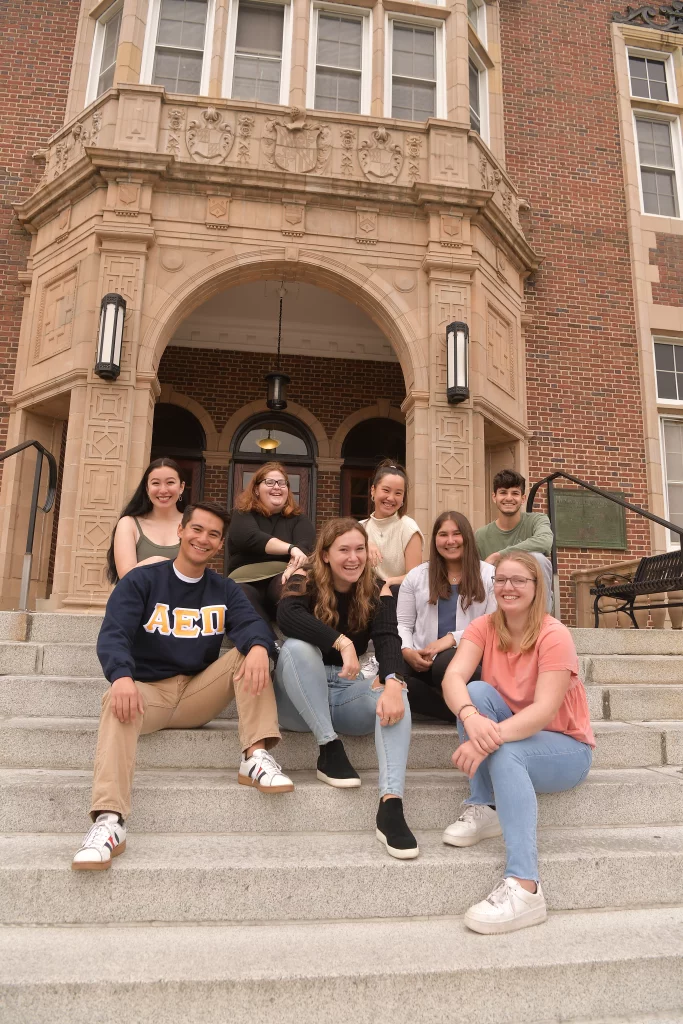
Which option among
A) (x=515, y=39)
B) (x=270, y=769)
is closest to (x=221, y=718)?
(x=270, y=769)

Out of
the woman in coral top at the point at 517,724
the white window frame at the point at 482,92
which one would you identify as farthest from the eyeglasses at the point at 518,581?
the white window frame at the point at 482,92

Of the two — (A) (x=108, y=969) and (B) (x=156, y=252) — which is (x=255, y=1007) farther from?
(B) (x=156, y=252)

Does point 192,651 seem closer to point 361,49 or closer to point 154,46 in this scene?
point 154,46

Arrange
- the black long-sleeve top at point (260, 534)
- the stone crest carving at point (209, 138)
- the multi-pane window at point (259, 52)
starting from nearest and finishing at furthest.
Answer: the black long-sleeve top at point (260, 534)
the stone crest carving at point (209, 138)
the multi-pane window at point (259, 52)

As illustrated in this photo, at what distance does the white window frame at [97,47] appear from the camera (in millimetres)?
9109

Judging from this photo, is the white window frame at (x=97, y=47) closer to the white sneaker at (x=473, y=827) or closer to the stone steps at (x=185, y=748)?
the stone steps at (x=185, y=748)

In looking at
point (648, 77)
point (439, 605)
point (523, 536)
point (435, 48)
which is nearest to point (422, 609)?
point (439, 605)

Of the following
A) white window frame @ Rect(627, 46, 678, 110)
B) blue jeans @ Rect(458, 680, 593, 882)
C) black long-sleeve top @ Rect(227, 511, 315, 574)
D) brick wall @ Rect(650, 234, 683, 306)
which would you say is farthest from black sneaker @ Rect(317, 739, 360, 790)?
white window frame @ Rect(627, 46, 678, 110)

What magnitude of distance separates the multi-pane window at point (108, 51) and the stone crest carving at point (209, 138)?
2.09 meters

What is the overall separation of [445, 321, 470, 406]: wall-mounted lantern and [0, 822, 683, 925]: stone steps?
5224mm

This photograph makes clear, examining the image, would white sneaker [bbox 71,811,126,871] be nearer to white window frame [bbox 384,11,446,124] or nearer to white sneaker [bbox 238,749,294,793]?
white sneaker [bbox 238,749,294,793]

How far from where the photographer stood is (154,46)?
27.7 ft

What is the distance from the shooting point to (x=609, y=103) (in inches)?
406

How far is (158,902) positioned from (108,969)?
1.17 ft
